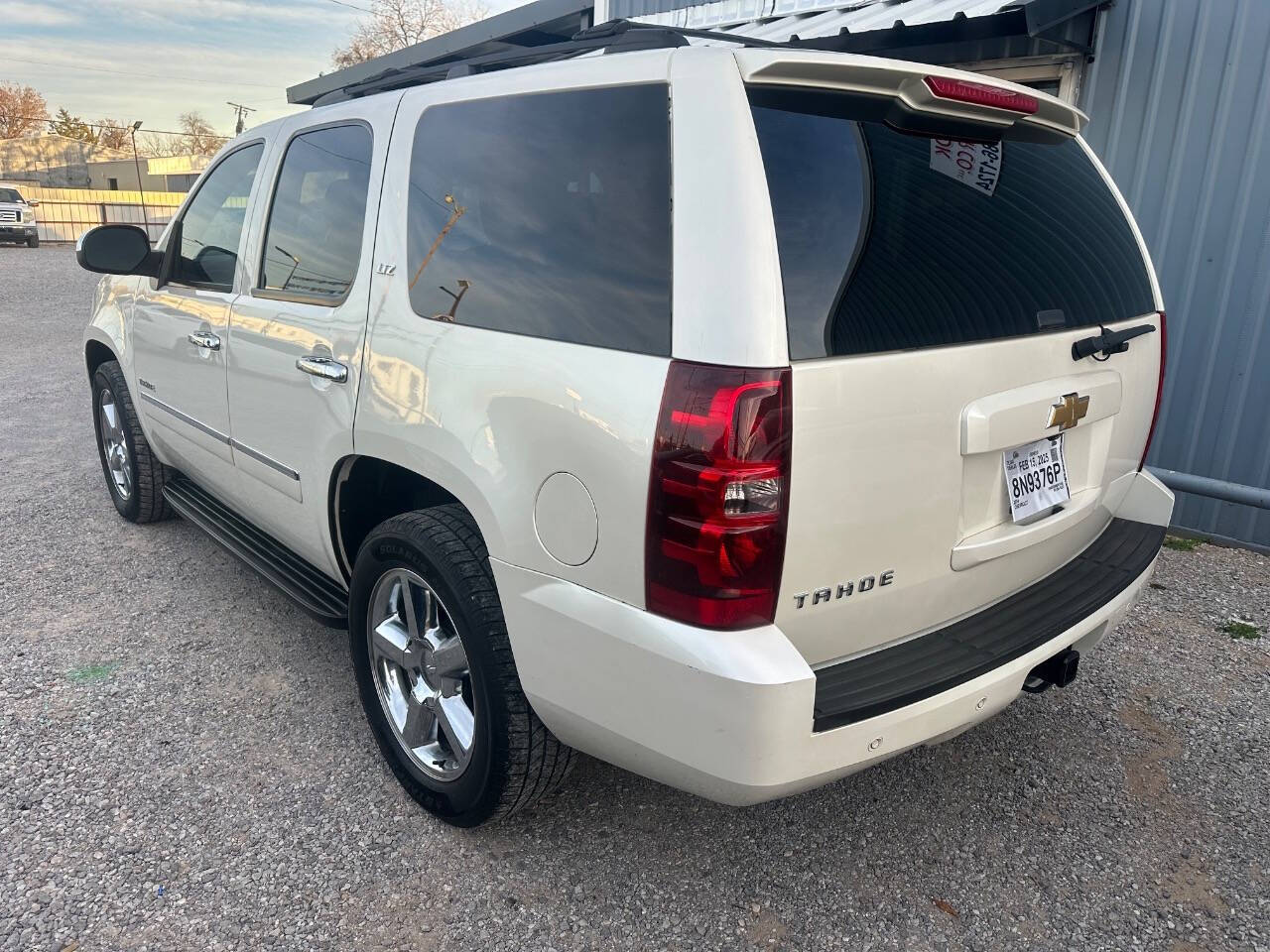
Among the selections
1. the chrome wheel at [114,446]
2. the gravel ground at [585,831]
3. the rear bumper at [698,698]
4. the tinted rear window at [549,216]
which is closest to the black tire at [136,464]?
the chrome wheel at [114,446]

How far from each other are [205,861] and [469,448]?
132 centimetres

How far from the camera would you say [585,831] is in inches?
99.1

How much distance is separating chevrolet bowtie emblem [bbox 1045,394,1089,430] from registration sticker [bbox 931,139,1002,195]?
0.53 meters

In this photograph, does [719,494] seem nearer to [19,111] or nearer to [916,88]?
[916,88]

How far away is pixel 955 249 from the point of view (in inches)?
78.9

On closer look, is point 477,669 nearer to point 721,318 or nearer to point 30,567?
point 721,318

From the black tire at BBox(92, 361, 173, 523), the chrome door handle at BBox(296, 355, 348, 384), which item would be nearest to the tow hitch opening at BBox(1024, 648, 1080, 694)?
the chrome door handle at BBox(296, 355, 348, 384)

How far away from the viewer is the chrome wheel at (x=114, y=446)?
15.2 ft

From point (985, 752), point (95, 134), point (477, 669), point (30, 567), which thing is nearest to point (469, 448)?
point (477, 669)

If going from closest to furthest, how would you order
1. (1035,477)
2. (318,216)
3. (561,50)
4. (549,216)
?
(549,216), (1035,477), (561,50), (318,216)

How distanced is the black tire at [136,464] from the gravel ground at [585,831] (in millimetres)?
1009

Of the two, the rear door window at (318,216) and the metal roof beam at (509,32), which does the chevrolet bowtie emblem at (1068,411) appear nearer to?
the rear door window at (318,216)

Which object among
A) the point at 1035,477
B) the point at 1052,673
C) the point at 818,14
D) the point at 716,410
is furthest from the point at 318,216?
the point at 818,14

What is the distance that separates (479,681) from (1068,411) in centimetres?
156
